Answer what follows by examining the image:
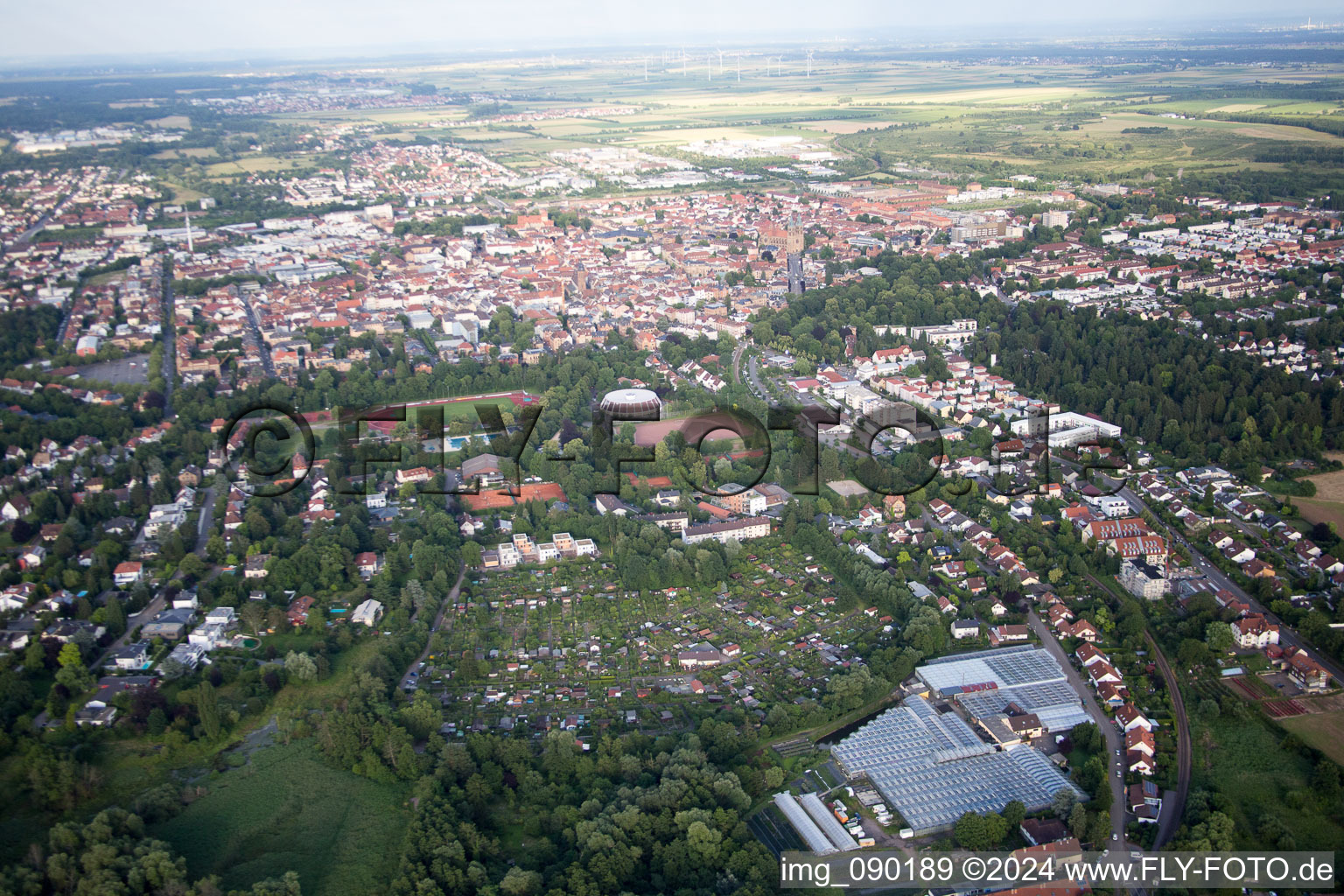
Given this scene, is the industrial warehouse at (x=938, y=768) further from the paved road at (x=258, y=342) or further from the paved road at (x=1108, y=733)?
the paved road at (x=258, y=342)

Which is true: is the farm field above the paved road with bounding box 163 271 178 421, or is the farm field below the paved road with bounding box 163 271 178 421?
below

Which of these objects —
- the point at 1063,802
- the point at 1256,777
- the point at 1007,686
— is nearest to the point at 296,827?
the point at 1063,802

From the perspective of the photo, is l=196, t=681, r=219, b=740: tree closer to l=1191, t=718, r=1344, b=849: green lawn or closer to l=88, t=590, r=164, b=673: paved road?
l=88, t=590, r=164, b=673: paved road

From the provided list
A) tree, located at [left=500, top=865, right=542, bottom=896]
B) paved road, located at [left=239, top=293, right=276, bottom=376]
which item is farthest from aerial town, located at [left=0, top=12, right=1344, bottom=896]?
paved road, located at [left=239, top=293, right=276, bottom=376]

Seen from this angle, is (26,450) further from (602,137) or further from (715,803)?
(602,137)

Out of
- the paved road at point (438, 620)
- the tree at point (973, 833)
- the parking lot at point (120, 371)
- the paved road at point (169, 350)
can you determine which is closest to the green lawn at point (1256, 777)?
the tree at point (973, 833)

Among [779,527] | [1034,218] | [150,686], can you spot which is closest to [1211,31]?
[1034,218]

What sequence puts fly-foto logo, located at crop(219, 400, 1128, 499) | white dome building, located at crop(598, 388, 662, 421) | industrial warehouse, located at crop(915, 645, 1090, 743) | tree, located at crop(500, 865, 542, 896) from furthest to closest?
1. white dome building, located at crop(598, 388, 662, 421)
2. fly-foto logo, located at crop(219, 400, 1128, 499)
3. industrial warehouse, located at crop(915, 645, 1090, 743)
4. tree, located at crop(500, 865, 542, 896)
